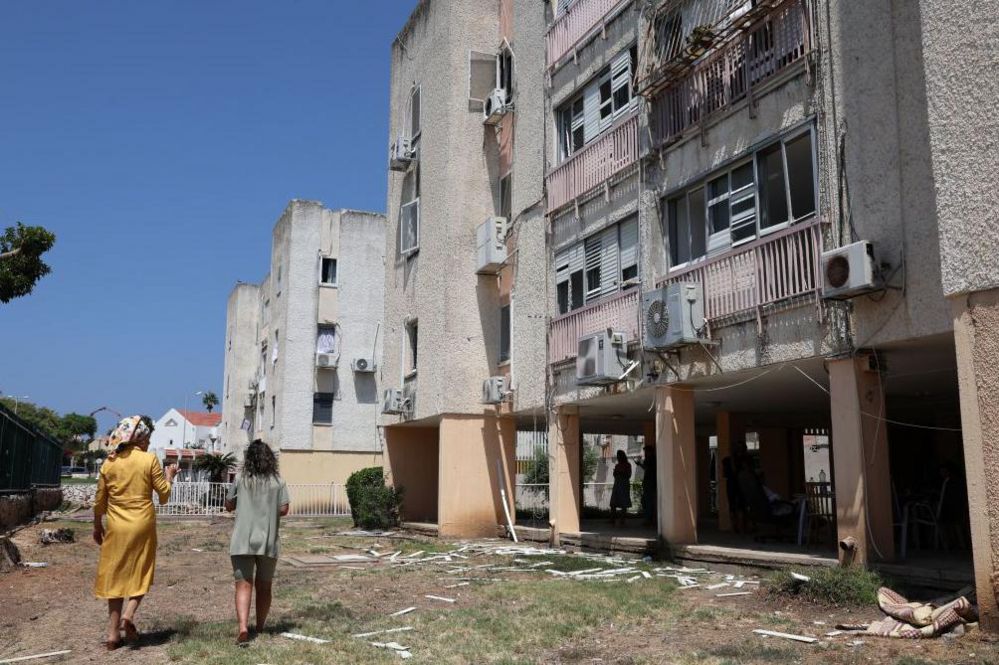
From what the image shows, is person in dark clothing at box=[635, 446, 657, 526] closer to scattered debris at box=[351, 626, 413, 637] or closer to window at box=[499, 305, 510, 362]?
window at box=[499, 305, 510, 362]

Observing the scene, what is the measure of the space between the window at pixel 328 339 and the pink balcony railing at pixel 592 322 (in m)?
22.1

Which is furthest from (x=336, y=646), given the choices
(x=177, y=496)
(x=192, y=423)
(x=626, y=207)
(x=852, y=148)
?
(x=192, y=423)

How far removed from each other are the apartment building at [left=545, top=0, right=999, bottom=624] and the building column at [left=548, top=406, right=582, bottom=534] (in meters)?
0.04

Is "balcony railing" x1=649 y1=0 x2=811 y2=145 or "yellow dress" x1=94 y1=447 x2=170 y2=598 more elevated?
"balcony railing" x1=649 y1=0 x2=811 y2=145

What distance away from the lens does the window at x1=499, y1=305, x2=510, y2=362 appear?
71.3 ft

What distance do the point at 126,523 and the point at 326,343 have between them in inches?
1236

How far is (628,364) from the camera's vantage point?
15766 mm

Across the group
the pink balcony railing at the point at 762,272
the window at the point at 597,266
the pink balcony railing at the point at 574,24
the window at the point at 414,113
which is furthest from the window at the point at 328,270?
the pink balcony railing at the point at 762,272

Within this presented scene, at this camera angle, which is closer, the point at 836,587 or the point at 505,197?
the point at 836,587

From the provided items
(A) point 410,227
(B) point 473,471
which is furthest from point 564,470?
(A) point 410,227

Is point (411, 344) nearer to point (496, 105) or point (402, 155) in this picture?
point (402, 155)

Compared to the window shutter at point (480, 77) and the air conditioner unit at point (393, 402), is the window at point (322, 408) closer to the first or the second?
the air conditioner unit at point (393, 402)

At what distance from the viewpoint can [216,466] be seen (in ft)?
131

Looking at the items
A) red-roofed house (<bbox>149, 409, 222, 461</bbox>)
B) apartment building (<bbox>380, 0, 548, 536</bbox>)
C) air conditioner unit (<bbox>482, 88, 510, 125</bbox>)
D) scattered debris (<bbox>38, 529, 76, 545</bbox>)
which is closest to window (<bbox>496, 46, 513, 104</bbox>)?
apartment building (<bbox>380, 0, 548, 536</bbox>)
